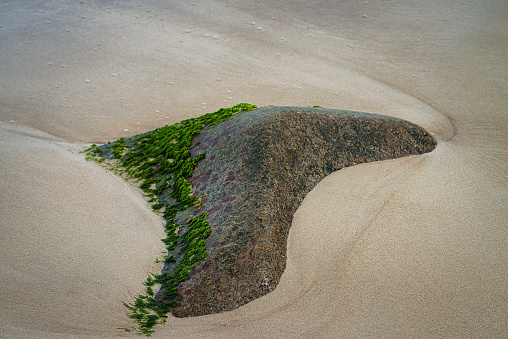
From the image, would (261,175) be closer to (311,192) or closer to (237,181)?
(237,181)

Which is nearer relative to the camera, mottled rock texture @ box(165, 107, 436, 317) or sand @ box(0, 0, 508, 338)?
sand @ box(0, 0, 508, 338)

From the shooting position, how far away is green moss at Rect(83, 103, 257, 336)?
8.96 feet

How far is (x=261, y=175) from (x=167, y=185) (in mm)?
955

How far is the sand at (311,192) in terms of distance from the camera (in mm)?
2652

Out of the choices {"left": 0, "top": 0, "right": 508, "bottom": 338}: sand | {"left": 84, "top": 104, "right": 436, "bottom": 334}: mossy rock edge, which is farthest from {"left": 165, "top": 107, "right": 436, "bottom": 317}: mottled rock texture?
{"left": 0, "top": 0, "right": 508, "bottom": 338}: sand

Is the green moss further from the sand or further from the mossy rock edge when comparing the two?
the sand

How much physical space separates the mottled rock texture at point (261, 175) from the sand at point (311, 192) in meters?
0.12

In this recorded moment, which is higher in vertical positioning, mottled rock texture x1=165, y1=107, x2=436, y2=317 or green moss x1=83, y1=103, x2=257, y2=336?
mottled rock texture x1=165, y1=107, x2=436, y2=317

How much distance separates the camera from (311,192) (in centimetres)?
353

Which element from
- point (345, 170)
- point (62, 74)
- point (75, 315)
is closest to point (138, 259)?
point (75, 315)

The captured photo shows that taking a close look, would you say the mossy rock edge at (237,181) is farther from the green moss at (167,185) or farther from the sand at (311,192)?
the sand at (311,192)

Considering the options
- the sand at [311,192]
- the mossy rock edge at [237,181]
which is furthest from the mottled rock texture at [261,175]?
the sand at [311,192]

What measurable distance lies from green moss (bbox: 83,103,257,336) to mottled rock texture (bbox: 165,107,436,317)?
72 millimetres

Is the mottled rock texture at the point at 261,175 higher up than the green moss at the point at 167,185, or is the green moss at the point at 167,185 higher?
the mottled rock texture at the point at 261,175
